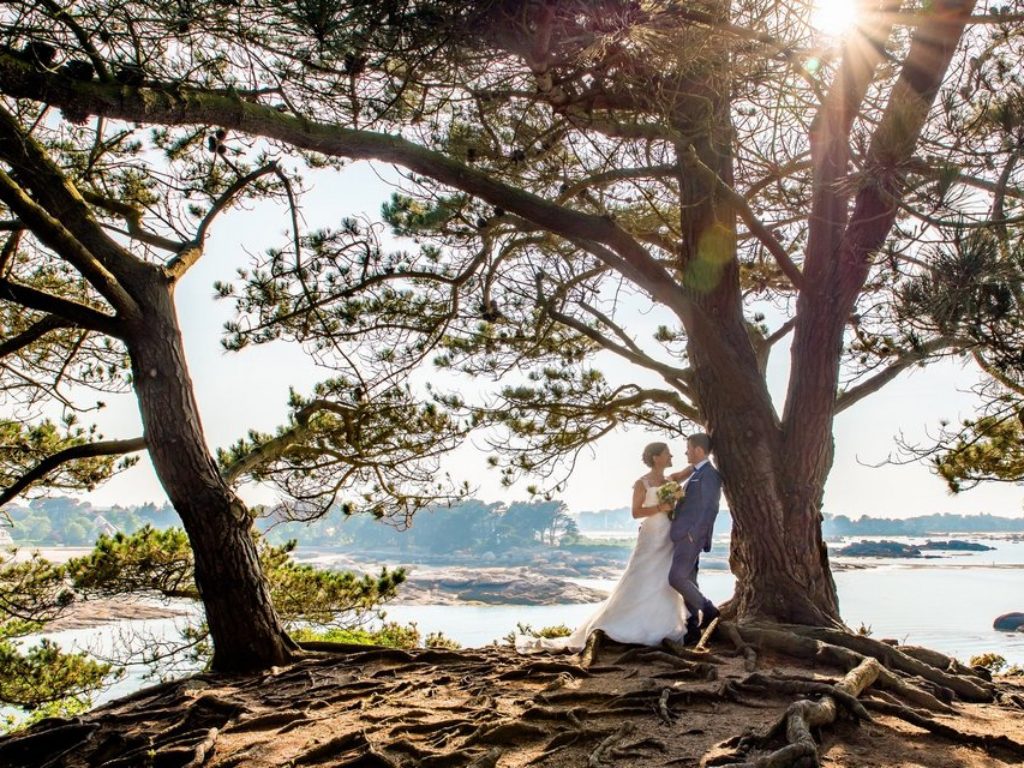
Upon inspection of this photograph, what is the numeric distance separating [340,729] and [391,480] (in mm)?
3558

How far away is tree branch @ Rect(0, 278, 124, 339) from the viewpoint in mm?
3699

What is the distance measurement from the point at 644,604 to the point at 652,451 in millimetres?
981

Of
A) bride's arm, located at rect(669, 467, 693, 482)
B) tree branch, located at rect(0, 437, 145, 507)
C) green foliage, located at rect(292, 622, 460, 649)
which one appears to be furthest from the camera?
green foliage, located at rect(292, 622, 460, 649)

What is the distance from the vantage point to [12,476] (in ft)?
19.4

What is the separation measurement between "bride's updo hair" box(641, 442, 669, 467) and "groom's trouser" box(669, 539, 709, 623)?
581 millimetres

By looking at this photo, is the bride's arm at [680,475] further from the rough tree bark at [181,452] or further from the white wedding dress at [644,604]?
the rough tree bark at [181,452]

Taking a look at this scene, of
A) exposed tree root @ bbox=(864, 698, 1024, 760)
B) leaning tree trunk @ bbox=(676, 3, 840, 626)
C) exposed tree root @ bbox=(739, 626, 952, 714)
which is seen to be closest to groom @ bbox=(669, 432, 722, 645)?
leaning tree trunk @ bbox=(676, 3, 840, 626)

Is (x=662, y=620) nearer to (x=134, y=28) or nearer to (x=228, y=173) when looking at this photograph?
(x=134, y=28)

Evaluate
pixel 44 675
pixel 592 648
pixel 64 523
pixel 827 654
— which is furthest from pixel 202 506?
Answer: pixel 64 523

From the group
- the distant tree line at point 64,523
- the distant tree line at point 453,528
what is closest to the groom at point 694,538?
the distant tree line at point 453,528

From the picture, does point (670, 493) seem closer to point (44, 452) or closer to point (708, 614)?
point (708, 614)

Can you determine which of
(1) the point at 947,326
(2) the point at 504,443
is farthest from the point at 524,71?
(2) the point at 504,443

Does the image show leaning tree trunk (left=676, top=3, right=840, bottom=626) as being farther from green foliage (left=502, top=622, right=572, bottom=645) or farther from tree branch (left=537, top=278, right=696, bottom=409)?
green foliage (left=502, top=622, right=572, bottom=645)

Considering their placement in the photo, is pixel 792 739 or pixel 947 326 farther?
pixel 947 326
